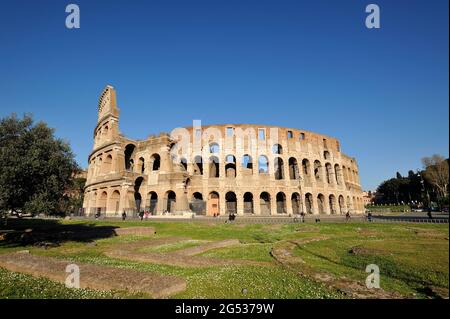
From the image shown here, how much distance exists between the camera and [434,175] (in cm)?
6019

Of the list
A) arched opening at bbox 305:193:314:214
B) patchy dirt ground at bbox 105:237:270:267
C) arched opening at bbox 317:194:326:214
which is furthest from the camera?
arched opening at bbox 317:194:326:214

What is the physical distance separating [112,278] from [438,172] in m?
74.4

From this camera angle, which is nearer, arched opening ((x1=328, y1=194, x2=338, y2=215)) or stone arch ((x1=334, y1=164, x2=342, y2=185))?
arched opening ((x1=328, y1=194, x2=338, y2=215))

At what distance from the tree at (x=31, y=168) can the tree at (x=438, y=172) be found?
227 feet

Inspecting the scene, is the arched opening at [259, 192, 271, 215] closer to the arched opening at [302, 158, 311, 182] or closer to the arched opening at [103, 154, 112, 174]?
the arched opening at [302, 158, 311, 182]

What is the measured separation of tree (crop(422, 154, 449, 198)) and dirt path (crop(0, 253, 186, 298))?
68.7 meters

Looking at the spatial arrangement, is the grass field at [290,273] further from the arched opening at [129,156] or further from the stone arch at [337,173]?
the stone arch at [337,173]

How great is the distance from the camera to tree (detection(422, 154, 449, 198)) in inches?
2307

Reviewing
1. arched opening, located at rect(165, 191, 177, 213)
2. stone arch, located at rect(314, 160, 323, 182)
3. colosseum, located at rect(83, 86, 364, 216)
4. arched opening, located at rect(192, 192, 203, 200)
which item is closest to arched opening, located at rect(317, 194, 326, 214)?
colosseum, located at rect(83, 86, 364, 216)

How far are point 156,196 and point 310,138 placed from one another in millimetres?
28390

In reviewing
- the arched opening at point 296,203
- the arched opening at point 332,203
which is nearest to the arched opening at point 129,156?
the arched opening at point 296,203

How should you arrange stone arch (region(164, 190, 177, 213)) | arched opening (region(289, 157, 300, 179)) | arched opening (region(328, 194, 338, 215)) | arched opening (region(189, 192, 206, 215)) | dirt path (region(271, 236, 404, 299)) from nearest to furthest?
dirt path (region(271, 236, 404, 299)) < arched opening (region(189, 192, 206, 215)) < stone arch (region(164, 190, 177, 213)) < arched opening (region(289, 157, 300, 179)) < arched opening (region(328, 194, 338, 215))

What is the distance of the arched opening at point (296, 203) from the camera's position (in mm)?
43794
